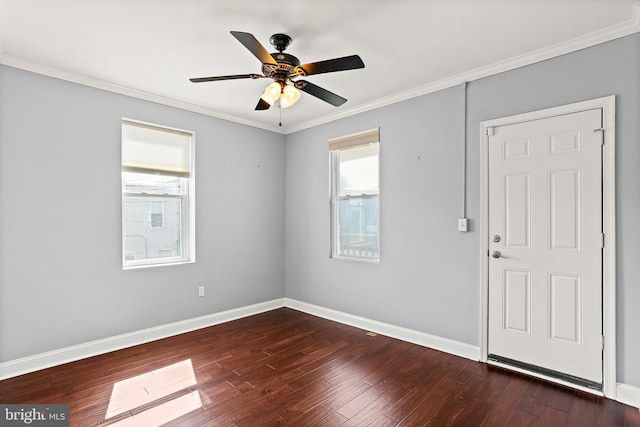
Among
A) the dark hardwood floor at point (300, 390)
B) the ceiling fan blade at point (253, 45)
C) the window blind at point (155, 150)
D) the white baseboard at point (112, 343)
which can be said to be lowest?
the dark hardwood floor at point (300, 390)

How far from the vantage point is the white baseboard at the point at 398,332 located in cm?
313

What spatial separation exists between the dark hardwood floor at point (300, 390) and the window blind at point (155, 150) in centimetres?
193

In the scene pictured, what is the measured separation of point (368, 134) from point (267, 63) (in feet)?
6.38

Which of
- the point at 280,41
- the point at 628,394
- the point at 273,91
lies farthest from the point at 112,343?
the point at 628,394

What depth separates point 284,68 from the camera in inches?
93.1

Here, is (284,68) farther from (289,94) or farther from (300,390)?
(300,390)

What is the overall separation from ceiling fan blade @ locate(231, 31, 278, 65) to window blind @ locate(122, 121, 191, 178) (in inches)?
83.0

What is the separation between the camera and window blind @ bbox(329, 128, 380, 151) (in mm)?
3891

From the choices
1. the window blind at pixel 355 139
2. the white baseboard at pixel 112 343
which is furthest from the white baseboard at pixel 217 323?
the window blind at pixel 355 139

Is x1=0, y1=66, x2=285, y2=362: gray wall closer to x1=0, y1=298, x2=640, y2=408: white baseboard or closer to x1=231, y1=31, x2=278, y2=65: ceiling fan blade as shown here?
x1=0, y1=298, x2=640, y2=408: white baseboard

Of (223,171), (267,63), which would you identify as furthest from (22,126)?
(267,63)

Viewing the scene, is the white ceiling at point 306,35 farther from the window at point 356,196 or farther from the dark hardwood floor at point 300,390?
the dark hardwood floor at point 300,390

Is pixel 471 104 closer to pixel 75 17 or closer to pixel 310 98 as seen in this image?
pixel 310 98

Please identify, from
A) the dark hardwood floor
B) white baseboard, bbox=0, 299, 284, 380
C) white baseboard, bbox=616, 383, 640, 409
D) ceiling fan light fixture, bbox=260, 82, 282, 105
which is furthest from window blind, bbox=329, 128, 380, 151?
white baseboard, bbox=616, 383, 640, 409
